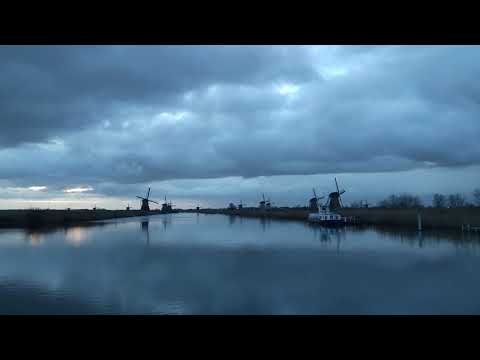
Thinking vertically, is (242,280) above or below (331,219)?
below

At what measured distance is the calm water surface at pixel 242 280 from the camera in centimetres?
1315

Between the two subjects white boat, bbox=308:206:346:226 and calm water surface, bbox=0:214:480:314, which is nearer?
calm water surface, bbox=0:214:480:314

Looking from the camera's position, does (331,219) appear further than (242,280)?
Yes

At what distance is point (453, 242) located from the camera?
105ft

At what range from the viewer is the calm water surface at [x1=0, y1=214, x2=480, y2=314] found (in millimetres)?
13148

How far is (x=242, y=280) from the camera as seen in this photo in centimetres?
1739

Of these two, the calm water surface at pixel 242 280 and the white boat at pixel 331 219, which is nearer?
the calm water surface at pixel 242 280
